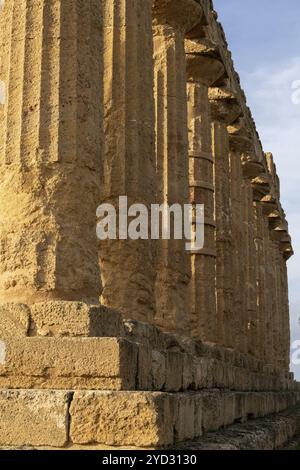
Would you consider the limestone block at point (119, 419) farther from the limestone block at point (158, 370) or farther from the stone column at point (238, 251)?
the stone column at point (238, 251)

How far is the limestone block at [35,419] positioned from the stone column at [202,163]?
1151 centimetres

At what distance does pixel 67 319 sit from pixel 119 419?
54.0 inches

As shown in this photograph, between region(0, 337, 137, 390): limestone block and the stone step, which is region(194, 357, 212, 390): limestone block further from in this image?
the stone step

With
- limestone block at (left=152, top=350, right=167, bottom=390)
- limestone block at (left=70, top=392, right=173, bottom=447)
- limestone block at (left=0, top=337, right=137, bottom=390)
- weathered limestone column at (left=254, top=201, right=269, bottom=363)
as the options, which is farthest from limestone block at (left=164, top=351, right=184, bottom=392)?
weathered limestone column at (left=254, top=201, right=269, bottom=363)

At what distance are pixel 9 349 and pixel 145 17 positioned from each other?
6735 mm

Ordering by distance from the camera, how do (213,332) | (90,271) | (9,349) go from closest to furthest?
1. (9,349)
2. (90,271)
3. (213,332)

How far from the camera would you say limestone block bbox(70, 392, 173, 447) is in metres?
6.96

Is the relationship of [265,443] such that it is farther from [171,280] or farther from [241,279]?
[241,279]

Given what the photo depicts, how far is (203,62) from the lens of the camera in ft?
64.3

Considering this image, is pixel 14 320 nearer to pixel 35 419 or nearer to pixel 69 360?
pixel 69 360

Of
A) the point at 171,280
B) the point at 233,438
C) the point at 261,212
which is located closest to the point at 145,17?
the point at 171,280

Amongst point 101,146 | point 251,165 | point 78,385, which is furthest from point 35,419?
point 251,165

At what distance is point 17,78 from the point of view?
352 inches

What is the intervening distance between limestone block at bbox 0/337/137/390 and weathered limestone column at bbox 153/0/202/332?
6.79m
